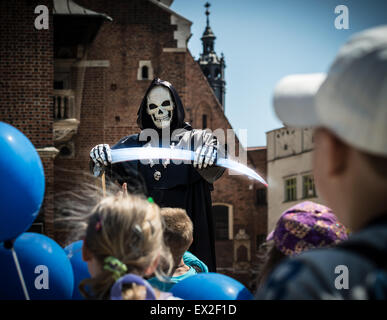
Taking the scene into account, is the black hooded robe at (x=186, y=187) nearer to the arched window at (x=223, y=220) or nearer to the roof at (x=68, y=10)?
the roof at (x=68, y=10)

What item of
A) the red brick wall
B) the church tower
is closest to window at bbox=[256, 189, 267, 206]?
the church tower

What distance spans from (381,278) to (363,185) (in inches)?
8.1

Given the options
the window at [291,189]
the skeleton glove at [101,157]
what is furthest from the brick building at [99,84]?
the skeleton glove at [101,157]

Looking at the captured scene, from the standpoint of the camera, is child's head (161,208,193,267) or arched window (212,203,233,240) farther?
arched window (212,203,233,240)

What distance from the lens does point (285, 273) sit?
1.25 m

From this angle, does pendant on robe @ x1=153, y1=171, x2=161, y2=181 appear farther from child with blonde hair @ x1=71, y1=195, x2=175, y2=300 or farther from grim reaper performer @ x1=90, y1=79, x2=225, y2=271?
child with blonde hair @ x1=71, y1=195, x2=175, y2=300

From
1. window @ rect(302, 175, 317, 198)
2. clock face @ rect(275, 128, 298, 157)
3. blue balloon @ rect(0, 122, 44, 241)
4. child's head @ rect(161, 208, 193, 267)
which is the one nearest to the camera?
blue balloon @ rect(0, 122, 44, 241)

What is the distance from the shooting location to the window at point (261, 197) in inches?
1228

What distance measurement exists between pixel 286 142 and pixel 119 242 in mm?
31545

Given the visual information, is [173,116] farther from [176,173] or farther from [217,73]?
[217,73]

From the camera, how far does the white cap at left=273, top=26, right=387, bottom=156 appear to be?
1268 millimetres

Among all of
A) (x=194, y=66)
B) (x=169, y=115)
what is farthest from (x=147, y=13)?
(x=169, y=115)

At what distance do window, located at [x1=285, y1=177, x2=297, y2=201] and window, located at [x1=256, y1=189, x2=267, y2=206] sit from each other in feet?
4.49

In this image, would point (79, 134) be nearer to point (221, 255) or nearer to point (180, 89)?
point (180, 89)
